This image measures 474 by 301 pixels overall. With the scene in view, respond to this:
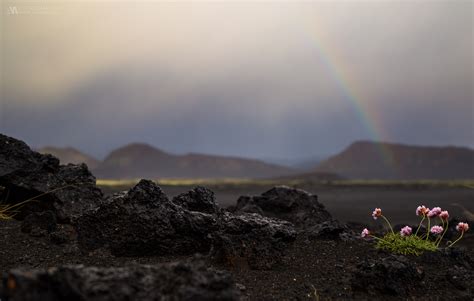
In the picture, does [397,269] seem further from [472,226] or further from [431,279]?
[472,226]

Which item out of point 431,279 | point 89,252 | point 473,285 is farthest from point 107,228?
point 473,285

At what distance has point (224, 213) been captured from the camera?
10758 mm

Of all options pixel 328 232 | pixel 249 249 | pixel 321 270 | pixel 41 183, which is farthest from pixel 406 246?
pixel 41 183

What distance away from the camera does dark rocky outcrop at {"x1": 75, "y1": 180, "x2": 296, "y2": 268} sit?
8871 mm

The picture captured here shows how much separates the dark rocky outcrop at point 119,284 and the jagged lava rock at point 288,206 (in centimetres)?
979

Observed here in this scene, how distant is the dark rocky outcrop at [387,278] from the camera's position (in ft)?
25.6

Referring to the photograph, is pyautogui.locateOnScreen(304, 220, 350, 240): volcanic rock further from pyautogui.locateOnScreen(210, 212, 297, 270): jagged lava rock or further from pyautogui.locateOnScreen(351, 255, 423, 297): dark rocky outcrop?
pyautogui.locateOnScreen(351, 255, 423, 297): dark rocky outcrop

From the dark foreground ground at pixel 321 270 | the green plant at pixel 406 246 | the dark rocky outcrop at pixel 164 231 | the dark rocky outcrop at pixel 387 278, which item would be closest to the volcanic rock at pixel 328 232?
the dark foreground ground at pixel 321 270

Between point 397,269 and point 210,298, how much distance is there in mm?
4384

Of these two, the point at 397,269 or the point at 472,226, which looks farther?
the point at 472,226

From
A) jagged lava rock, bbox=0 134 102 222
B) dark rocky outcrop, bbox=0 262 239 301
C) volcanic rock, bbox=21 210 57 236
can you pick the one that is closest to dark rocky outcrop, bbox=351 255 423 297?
dark rocky outcrop, bbox=0 262 239 301

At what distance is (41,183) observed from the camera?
11.9 metres

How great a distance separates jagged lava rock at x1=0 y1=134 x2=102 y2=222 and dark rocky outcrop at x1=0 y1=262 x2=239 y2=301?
6957 millimetres

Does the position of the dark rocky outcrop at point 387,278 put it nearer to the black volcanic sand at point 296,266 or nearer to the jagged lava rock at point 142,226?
the black volcanic sand at point 296,266
